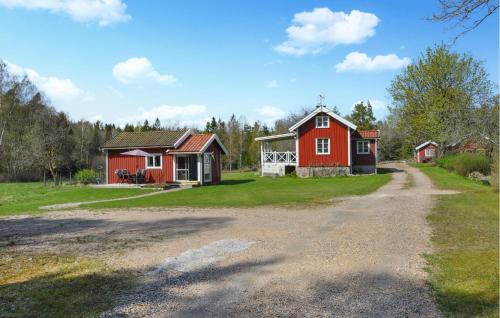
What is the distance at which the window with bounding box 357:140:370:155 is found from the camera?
37.1 metres

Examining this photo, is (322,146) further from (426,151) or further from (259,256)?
(426,151)

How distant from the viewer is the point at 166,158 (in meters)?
30.2

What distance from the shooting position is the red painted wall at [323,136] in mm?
34562

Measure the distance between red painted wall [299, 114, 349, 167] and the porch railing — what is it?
174 cm

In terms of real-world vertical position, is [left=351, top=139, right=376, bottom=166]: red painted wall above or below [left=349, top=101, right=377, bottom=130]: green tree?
below

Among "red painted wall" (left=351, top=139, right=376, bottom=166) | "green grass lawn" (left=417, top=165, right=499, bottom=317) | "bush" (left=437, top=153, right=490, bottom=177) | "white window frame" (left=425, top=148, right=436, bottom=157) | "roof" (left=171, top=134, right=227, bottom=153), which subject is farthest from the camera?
"white window frame" (left=425, top=148, right=436, bottom=157)

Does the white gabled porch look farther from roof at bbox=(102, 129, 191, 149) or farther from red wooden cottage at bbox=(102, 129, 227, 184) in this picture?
roof at bbox=(102, 129, 191, 149)

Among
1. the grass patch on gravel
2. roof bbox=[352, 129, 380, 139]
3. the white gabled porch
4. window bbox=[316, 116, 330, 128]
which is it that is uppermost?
window bbox=[316, 116, 330, 128]

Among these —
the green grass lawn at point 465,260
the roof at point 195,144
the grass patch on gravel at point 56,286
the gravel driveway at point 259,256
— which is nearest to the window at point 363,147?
the roof at point 195,144

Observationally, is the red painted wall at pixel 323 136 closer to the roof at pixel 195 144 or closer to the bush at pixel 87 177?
the roof at pixel 195 144

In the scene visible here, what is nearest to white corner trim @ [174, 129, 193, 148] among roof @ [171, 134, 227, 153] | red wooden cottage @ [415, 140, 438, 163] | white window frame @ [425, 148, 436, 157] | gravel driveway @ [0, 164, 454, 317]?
roof @ [171, 134, 227, 153]

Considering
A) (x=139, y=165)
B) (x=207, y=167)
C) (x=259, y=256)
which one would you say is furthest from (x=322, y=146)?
(x=259, y=256)

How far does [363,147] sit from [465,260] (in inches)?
1204

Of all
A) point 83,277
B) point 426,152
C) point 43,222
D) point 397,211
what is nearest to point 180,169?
point 43,222
